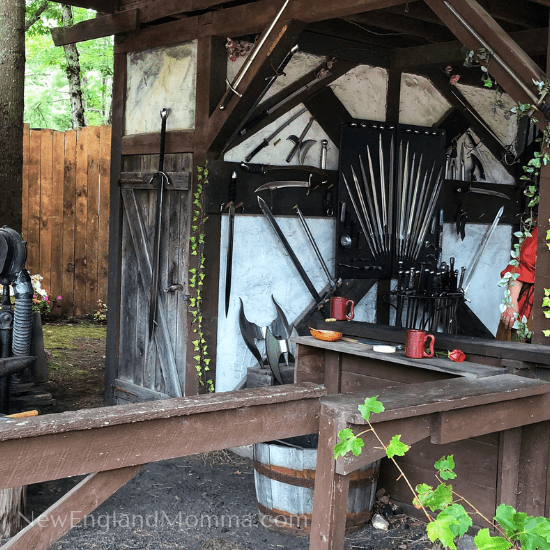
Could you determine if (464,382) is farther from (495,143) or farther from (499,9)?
(495,143)

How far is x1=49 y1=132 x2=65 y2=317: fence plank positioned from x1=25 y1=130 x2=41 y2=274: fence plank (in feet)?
0.58

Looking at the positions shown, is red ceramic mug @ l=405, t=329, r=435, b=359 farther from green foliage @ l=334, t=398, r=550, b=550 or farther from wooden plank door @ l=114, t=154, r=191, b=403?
wooden plank door @ l=114, t=154, r=191, b=403

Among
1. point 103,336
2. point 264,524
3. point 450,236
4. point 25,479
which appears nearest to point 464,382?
point 264,524

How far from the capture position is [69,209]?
9422 millimetres

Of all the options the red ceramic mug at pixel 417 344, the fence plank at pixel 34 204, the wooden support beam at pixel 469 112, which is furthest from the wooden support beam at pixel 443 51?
the fence plank at pixel 34 204

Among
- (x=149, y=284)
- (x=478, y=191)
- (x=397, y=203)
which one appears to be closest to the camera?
(x=149, y=284)

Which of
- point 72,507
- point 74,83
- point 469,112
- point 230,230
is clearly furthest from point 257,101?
point 74,83

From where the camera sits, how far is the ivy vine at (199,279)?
5.30m

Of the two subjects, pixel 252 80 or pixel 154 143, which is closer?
pixel 252 80

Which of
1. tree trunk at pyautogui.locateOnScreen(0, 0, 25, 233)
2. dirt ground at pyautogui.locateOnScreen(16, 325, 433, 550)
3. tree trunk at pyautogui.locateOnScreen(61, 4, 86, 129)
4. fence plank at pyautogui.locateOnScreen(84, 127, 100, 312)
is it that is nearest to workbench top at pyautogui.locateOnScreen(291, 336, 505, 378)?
dirt ground at pyautogui.locateOnScreen(16, 325, 433, 550)

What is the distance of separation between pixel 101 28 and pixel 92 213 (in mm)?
3796

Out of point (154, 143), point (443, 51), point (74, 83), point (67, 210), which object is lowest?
point (67, 210)

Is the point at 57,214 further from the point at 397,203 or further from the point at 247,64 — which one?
the point at 247,64

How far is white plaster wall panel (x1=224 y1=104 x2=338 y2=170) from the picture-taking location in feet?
17.9
